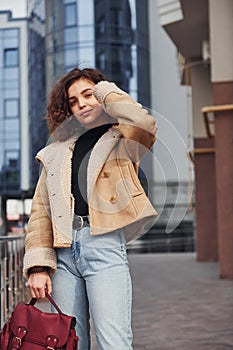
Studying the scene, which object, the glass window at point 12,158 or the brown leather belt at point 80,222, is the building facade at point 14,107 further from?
the brown leather belt at point 80,222

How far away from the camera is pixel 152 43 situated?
115ft

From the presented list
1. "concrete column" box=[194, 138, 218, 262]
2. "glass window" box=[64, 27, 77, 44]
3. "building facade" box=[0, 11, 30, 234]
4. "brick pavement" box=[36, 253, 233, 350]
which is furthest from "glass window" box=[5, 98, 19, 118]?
A: "brick pavement" box=[36, 253, 233, 350]

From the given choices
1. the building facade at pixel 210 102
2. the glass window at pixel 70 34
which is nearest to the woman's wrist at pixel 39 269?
the building facade at pixel 210 102

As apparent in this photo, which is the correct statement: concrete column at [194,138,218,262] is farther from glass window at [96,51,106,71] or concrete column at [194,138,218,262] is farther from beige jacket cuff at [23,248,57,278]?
glass window at [96,51,106,71]

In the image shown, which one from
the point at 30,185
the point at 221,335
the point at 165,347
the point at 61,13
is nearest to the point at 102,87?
the point at 165,347

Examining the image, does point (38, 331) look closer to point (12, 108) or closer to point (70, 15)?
point (70, 15)

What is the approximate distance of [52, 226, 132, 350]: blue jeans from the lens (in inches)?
110

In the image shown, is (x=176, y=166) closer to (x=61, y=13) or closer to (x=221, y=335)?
(x=221, y=335)

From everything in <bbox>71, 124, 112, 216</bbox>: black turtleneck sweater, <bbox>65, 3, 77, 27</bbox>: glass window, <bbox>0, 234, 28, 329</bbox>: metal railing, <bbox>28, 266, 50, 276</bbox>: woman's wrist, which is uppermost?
<bbox>65, 3, 77, 27</bbox>: glass window

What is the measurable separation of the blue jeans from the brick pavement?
3106 millimetres

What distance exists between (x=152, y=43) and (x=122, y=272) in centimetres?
3273

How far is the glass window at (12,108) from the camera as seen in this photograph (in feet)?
125

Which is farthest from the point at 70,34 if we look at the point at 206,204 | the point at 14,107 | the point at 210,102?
the point at 206,204

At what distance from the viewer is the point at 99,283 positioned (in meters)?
2.79
